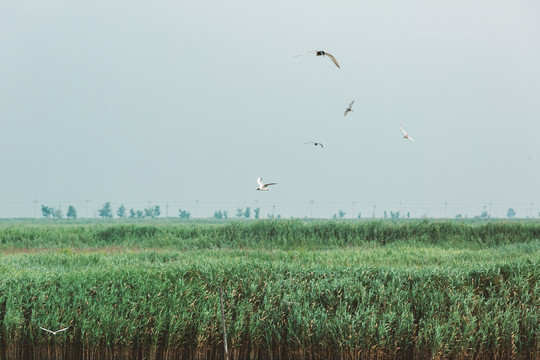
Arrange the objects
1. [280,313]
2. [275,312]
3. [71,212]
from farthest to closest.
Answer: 1. [71,212]
2. [275,312]
3. [280,313]

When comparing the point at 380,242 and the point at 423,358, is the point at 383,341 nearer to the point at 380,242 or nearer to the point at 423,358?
the point at 423,358

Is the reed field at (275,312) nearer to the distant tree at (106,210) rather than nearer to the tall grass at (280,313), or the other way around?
the tall grass at (280,313)

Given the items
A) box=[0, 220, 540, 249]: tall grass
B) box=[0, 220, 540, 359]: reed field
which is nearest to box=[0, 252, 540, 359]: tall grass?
box=[0, 220, 540, 359]: reed field

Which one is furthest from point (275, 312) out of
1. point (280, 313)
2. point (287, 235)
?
point (287, 235)

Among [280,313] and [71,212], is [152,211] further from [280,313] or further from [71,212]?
[280,313]

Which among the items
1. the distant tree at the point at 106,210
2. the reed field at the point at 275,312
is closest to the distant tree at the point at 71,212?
the distant tree at the point at 106,210

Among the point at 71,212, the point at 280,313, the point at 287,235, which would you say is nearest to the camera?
the point at 280,313

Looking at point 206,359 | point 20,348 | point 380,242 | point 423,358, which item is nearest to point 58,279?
point 20,348

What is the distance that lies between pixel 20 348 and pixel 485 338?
1004 centimetres

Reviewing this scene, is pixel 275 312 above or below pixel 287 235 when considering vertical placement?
below

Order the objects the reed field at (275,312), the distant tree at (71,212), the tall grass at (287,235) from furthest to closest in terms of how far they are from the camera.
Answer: the distant tree at (71,212) < the tall grass at (287,235) < the reed field at (275,312)

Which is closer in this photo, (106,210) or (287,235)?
(287,235)

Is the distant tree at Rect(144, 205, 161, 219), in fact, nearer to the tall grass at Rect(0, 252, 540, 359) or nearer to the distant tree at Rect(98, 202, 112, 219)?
the distant tree at Rect(98, 202, 112, 219)

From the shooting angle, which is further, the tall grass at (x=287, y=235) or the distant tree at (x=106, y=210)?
the distant tree at (x=106, y=210)
